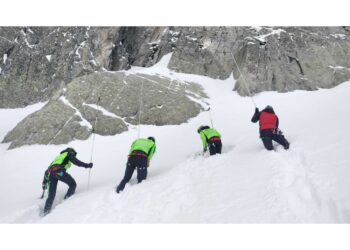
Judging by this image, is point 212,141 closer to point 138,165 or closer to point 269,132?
point 269,132

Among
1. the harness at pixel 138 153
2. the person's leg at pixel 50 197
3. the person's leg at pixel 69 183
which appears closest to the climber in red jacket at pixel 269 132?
the harness at pixel 138 153

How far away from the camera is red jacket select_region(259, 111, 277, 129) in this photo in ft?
34.3

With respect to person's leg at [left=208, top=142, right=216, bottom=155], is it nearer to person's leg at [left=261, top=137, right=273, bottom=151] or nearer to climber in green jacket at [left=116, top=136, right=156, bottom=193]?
person's leg at [left=261, top=137, right=273, bottom=151]

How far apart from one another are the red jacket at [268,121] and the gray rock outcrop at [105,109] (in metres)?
9.64

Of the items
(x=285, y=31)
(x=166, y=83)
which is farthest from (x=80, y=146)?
(x=285, y=31)

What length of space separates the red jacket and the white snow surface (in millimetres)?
828

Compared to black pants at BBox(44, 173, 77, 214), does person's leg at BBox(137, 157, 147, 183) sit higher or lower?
higher

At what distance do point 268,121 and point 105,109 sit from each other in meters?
12.1

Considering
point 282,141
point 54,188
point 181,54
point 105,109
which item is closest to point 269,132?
point 282,141

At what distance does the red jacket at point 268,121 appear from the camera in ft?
34.3

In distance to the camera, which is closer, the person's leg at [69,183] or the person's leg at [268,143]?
the person's leg at [268,143]

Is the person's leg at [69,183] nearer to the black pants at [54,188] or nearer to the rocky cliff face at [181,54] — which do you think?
the black pants at [54,188]

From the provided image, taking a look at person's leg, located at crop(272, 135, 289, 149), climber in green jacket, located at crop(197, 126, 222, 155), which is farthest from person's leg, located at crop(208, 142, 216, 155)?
person's leg, located at crop(272, 135, 289, 149)

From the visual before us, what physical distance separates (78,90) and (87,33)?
1397 centimetres
